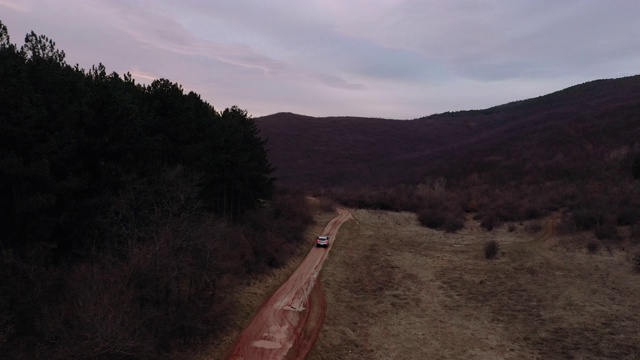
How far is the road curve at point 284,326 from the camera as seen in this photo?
1788cm

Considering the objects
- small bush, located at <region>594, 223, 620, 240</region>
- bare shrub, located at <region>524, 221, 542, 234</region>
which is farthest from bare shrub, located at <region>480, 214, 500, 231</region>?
small bush, located at <region>594, 223, 620, 240</region>

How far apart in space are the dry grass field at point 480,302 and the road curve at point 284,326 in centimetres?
95

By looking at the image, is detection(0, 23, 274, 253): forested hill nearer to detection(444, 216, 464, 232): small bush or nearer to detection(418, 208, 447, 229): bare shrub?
detection(444, 216, 464, 232): small bush

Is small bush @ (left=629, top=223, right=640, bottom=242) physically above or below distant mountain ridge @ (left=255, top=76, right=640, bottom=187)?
below

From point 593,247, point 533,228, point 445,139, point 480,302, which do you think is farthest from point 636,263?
point 445,139

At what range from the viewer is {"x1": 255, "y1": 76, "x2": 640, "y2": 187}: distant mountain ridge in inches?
3236

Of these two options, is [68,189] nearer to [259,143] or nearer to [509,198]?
[259,143]

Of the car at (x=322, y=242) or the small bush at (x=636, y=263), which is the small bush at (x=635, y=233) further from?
the car at (x=322, y=242)

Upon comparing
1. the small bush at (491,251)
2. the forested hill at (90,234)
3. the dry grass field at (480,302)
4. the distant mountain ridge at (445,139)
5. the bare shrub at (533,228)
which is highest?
the distant mountain ridge at (445,139)

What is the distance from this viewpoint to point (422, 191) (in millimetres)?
74000

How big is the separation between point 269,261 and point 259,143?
17070mm

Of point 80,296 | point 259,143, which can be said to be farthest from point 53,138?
point 259,143

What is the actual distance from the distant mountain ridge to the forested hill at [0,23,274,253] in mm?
70567

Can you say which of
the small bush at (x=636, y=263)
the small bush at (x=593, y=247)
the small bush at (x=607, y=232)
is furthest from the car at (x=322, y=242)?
the small bush at (x=607, y=232)
